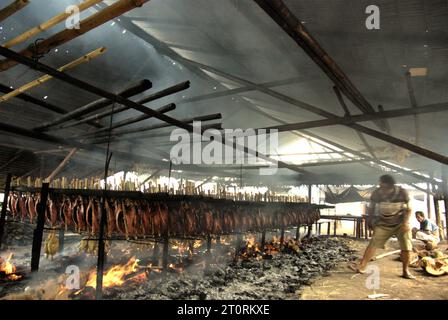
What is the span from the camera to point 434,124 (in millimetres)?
6582

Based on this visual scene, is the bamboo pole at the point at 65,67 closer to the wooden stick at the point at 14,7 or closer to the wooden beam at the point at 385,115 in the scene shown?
the wooden stick at the point at 14,7

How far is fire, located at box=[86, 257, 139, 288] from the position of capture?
614 centimetres

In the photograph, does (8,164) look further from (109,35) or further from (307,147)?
(307,147)

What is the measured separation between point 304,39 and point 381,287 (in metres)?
5.49

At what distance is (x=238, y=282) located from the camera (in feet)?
20.7

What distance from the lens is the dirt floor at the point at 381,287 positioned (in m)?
5.34

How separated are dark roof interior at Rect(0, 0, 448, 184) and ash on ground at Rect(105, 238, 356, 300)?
369 cm

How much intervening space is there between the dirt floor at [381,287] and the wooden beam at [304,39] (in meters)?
3.72

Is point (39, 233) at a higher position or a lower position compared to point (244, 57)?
lower
